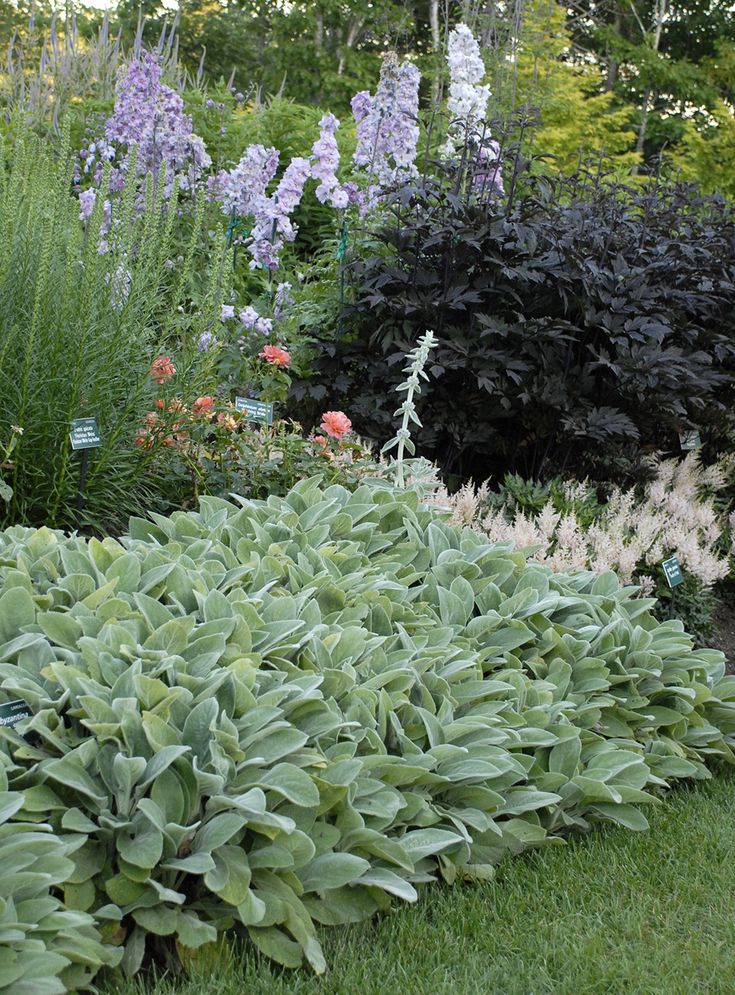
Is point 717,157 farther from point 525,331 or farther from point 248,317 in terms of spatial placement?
point 248,317

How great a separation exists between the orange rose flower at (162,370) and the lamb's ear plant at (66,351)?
0.04m

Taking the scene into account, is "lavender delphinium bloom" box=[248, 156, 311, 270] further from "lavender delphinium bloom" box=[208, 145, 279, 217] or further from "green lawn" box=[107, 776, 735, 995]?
"green lawn" box=[107, 776, 735, 995]

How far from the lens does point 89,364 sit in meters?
3.62

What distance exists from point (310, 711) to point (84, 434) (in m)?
1.35

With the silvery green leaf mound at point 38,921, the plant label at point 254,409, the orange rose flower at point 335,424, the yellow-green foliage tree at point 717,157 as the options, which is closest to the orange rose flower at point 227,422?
the plant label at point 254,409

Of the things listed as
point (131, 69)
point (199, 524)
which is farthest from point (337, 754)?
point (131, 69)

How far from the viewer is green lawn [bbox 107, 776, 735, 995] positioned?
7.09ft

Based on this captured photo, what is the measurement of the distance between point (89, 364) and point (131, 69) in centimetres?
226

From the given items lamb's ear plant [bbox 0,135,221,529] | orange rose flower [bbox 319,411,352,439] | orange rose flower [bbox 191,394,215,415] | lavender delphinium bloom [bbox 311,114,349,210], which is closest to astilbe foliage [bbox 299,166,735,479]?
lavender delphinium bloom [bbox 311,114,349,210]

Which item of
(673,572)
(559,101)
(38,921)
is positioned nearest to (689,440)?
(673,572)

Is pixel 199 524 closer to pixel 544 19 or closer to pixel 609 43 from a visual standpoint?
pixel 544 19

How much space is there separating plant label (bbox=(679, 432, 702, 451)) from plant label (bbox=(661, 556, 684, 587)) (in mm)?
1713

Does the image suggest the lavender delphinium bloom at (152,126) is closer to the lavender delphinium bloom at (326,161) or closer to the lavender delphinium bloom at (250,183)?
the lavender delphinium bloom at (250,183)

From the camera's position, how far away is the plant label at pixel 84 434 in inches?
131
